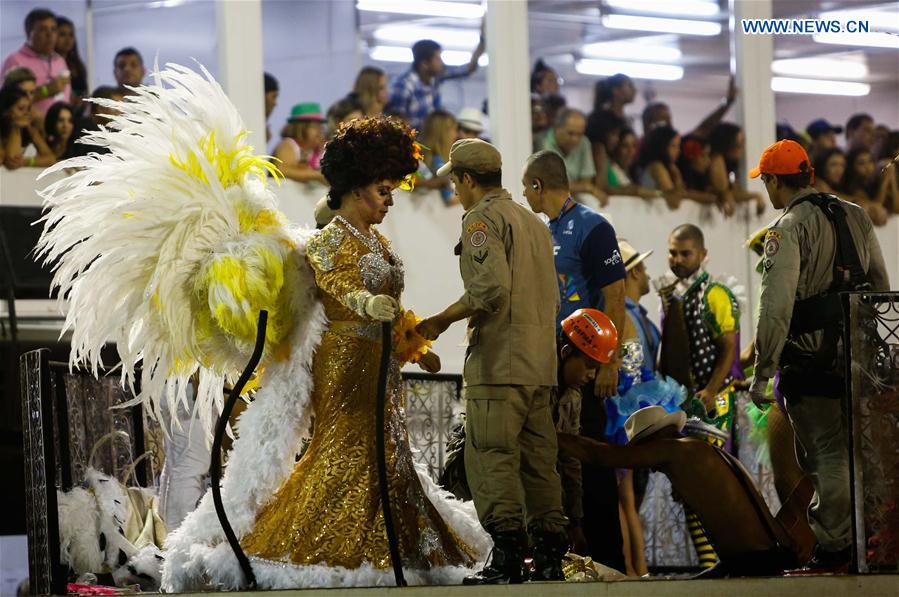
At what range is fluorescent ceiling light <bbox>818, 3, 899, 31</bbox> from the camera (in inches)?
494

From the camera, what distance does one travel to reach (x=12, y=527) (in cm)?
761

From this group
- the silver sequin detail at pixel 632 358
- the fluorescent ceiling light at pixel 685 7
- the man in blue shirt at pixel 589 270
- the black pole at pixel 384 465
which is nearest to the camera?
the black pole at pixel 384 465

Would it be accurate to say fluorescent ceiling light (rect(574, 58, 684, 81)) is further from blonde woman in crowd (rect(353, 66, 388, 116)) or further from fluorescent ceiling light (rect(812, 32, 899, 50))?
blonde woman in crowd (rect(353, 66, 388, 116))

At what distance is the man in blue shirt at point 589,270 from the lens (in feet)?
20.1

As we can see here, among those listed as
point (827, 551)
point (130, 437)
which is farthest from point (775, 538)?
point (130, 437)

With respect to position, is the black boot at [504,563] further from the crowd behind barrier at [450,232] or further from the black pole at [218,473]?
the crowd behind barrier at [450,232]

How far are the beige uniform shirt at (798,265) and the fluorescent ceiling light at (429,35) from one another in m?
5.51

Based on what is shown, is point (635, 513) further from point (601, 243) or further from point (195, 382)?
point (195, 382)

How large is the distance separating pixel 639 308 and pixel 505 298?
8.22 feet

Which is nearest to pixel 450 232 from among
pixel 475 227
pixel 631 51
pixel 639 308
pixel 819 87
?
pixel 631 51

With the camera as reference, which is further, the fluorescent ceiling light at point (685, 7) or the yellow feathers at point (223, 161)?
the fluorescent ceiling light at point (685, 7)

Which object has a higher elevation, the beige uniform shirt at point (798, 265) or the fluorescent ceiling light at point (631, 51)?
the fluorescent ceiling light at point (631, 51)

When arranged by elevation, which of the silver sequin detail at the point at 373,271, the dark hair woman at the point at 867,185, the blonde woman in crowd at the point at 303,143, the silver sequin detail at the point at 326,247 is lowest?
the silver sequin detail at the point at 373,271

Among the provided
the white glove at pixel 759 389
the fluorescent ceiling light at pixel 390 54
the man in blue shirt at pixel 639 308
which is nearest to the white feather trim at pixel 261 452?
the white glove at pixel 759 389
